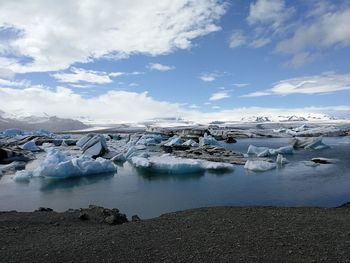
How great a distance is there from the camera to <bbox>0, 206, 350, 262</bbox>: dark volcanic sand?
401 cm

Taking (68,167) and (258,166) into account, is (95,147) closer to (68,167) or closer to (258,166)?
(68,167)

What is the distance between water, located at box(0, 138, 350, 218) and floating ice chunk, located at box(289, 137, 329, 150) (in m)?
9.67

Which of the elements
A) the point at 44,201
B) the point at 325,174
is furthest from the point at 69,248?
the point at 325,174

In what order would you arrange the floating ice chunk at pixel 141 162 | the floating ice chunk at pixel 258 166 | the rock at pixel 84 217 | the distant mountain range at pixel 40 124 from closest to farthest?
the rock at pixel 84 217 < the floating ice chunk at pixel 258 166 < the floating ice chunk at pixel 141 162 < the distant mountain range at pixel 40 124

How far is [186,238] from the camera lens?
4.64m

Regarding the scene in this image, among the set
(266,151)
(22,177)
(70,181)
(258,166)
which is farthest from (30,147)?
(258,166)

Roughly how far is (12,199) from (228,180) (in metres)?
6.35

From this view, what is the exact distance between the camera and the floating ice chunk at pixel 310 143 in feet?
75.8

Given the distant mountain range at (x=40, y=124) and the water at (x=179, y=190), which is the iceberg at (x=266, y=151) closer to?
the water at (x=179, y=190)

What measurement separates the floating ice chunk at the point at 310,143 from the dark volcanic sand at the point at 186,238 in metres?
18.2

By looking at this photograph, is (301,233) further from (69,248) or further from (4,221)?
(4,221)

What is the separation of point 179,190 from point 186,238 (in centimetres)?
567

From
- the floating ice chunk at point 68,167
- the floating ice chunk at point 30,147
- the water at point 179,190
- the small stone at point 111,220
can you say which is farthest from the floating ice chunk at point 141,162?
the floating ice chunk at point 30,147

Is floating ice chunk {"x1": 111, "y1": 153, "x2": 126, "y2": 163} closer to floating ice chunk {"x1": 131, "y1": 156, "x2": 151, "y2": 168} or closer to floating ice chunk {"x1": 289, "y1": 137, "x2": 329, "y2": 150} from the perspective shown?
floating ice chunk {"x1": 131, "y1": 156, "x2": 151, "y2": 168}
